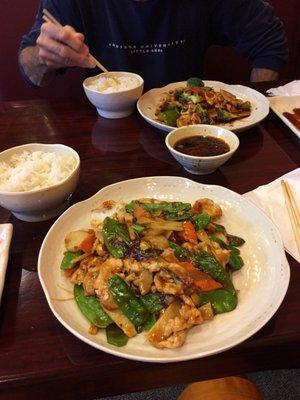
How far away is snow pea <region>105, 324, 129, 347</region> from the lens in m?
0.91

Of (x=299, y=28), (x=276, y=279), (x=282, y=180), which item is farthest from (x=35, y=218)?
(x=299, y=28)

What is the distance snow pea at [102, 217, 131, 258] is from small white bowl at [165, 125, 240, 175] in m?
0.47

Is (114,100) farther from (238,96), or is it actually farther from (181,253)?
(181,253)


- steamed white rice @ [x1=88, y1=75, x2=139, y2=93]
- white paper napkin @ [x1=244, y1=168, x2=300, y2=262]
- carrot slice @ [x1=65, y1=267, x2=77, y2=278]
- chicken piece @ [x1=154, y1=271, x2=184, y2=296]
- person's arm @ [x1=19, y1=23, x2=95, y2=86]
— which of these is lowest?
carrot slice @ [x1=65, y1=267, x2=77, y2=278]

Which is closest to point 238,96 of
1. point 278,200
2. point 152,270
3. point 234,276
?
point 278,200

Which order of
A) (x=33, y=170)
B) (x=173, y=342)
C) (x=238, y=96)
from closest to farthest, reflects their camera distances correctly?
1. (x=173, y=342)
2. (x=33, y=170)
3. (x=238, y=96)

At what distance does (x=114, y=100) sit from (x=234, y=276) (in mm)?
1171

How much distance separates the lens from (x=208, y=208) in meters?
1.28

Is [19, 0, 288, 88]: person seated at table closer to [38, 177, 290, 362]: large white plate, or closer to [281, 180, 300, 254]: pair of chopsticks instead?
[38, 177, 290, 362]: large white plate

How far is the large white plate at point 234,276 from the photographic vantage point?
890 mm

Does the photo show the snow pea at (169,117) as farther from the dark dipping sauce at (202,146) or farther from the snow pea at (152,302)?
the snow pea at (152,302)

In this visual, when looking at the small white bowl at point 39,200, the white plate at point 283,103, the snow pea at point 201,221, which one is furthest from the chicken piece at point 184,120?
the snow pea at point 201,221

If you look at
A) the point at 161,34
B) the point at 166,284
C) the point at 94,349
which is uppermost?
the point at 161,34

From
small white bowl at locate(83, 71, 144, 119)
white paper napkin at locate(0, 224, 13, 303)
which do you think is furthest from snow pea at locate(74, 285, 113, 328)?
small white bowl at locate(83, 71, 144, 119)
